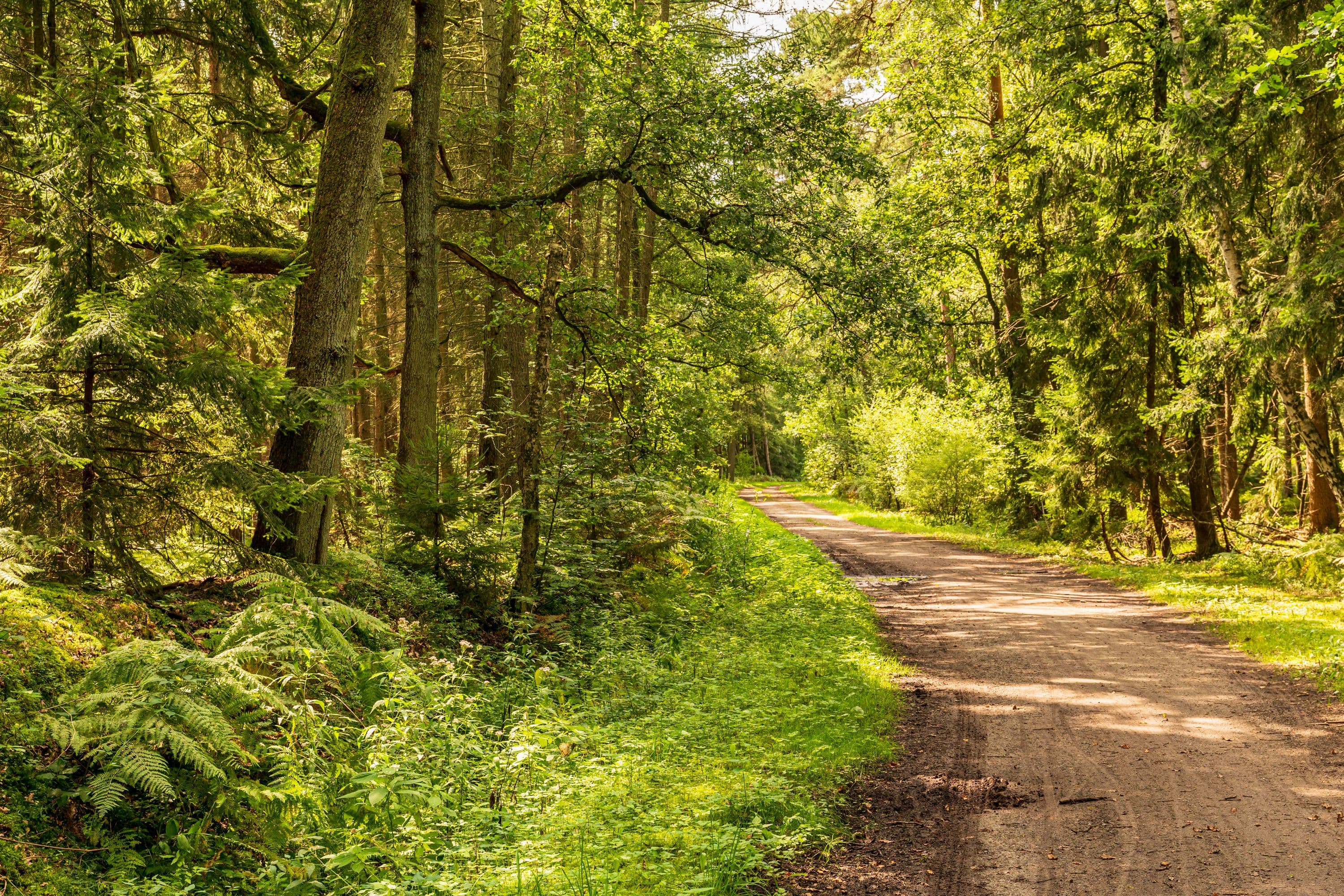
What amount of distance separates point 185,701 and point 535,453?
588cm

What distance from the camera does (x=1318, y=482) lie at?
45.3 ft

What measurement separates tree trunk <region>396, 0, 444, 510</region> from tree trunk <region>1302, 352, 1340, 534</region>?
13842mm

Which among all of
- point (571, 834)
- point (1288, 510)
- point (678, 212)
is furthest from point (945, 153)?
point (571, 834)

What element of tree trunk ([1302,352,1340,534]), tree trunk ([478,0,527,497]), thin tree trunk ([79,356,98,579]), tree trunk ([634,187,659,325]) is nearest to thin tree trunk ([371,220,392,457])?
tree trunk ([478,0,527,497])

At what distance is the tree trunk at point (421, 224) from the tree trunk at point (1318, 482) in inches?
545

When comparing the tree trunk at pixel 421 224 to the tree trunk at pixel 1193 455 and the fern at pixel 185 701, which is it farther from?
the tree trunk at pixel 1193 455

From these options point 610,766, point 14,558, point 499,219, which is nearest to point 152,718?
point 14,558

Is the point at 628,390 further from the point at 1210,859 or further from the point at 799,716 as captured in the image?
the point at 1210,859

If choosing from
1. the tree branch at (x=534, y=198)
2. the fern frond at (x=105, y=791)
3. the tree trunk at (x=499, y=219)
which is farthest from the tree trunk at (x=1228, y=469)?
the fern frond at (x=105, y=791)

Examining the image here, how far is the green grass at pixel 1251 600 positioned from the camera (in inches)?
333

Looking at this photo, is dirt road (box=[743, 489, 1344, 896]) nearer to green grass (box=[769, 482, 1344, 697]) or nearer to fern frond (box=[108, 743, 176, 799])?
green grass (box=[769, 482, 1344, 697])

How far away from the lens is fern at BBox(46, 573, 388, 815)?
365 centimetres

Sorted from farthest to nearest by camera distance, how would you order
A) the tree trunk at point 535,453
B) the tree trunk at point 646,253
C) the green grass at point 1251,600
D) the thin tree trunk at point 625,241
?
1. the thin tree trunk at point 625,241
2. the tree trunk at point 646,253
3. the tree trunk at point 535,453
4. the green grass at point 1251,600

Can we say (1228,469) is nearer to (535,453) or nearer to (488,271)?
(535,453)
